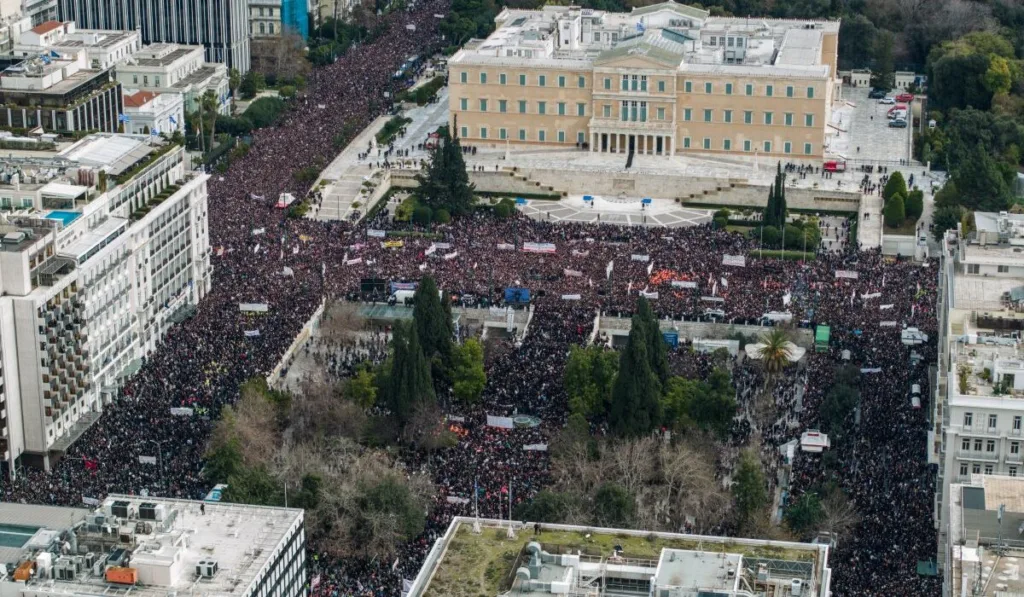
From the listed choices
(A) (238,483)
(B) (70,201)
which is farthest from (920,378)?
(B) (70,201)

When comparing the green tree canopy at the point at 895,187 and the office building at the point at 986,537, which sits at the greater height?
the office building at the point at 986,537

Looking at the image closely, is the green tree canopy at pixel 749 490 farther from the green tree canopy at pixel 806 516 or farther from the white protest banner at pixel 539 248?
the white protest banner at pixel 539 248

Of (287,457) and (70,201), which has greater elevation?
(70,201)

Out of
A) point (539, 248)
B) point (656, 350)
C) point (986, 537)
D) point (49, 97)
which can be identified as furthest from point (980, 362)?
point (49, 97)

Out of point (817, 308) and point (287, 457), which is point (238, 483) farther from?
point (817, 308)

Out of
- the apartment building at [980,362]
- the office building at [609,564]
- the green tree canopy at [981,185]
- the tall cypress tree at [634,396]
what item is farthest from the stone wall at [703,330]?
the office building at [609,564]

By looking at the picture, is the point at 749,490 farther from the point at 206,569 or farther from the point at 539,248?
the point at 539,248

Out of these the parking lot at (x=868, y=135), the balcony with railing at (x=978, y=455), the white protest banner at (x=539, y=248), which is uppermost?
the balcony with railing at (x=978, y=455)
